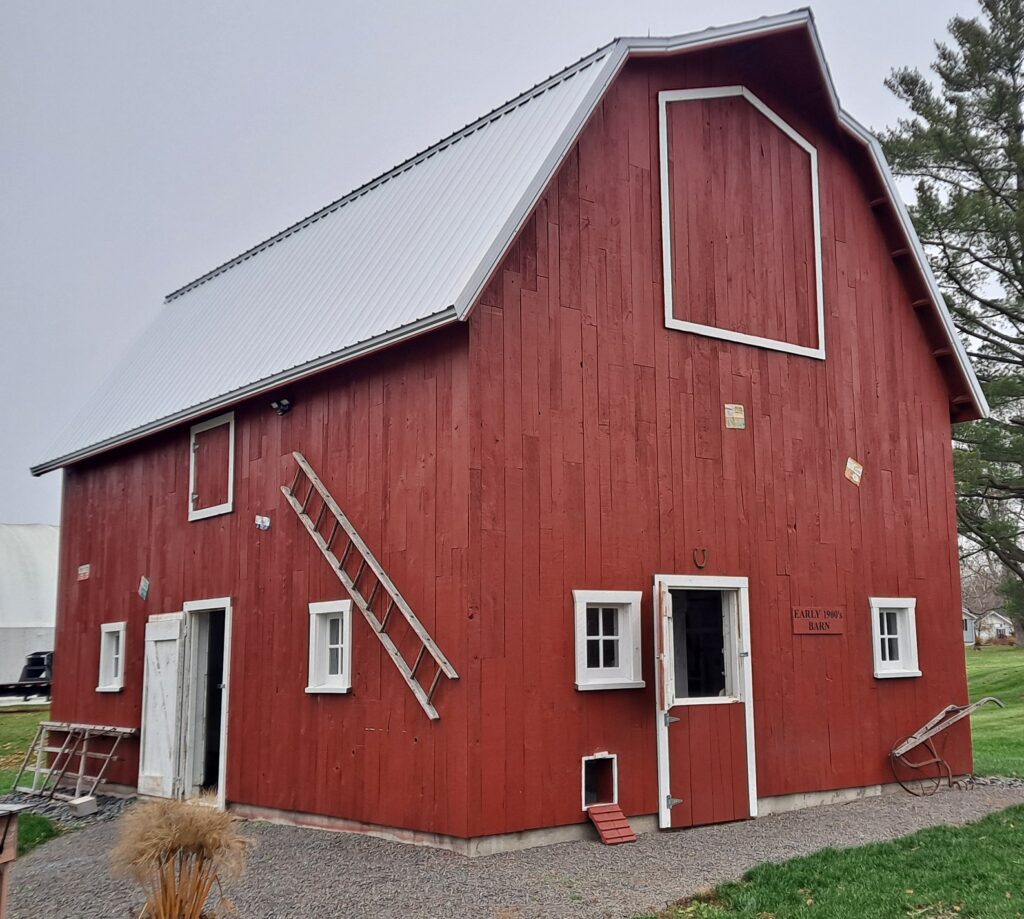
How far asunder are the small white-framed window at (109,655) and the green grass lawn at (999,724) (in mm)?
10077

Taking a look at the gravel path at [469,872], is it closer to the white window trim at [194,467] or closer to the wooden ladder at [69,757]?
the wooden ladder at [69,757]

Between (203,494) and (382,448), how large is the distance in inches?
133

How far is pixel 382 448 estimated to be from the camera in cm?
1033

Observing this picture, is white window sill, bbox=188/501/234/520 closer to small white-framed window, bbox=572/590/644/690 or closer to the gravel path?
the gravel path

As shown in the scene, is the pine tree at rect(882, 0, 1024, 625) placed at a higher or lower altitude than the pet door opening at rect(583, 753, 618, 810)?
higher

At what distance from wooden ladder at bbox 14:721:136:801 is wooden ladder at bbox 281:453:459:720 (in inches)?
167

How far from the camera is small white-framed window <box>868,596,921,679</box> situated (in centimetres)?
1211

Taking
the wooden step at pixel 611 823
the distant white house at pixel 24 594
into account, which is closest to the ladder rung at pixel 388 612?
the wooden step at pixel 611 823

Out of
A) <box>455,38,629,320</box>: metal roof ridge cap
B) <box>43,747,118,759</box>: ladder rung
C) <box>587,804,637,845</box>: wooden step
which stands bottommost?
<box>587,804,637,845</box>: wooden step

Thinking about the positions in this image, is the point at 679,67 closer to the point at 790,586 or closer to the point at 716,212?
the point at 716,212

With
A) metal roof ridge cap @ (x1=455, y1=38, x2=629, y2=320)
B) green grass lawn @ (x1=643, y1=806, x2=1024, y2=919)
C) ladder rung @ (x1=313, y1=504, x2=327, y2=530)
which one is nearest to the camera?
green grass lawn @ (x1=643, y1=806, x2=1024, y2=919)

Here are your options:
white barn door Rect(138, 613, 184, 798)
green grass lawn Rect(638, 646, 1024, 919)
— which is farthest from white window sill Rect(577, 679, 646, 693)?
white barn door Rect(138, 613, 184, 798)

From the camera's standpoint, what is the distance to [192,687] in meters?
12.6

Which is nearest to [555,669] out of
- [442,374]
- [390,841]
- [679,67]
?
[390,841]
